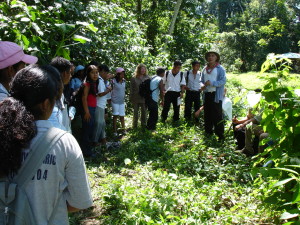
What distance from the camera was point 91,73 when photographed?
220 inches

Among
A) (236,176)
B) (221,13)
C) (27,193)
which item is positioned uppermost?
(221,13)

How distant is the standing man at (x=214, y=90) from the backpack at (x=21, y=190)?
5.41 m

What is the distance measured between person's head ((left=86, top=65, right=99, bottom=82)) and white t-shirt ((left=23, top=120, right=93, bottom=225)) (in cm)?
401

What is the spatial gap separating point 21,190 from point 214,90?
5.66 meters

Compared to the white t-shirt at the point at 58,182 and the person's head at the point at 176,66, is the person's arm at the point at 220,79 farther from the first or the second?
the white t-shirt at the point at 58,182

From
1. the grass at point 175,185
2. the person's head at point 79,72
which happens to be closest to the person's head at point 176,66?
the grass at point 175,185

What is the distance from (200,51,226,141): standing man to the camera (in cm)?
665

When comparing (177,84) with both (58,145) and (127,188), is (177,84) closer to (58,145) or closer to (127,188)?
(127,188)

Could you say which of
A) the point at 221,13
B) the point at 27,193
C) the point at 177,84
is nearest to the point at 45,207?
the point at 27,193

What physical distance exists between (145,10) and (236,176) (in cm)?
1094

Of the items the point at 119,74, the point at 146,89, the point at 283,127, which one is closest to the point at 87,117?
the point at 119,74

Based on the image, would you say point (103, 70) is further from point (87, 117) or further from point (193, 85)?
point (193, 85)

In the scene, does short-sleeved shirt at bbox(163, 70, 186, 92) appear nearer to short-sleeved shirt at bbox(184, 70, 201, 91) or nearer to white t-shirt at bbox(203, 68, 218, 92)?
short-sleeved shirt at bbox(184, 70, 201, 91)

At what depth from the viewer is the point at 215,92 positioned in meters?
6.72
